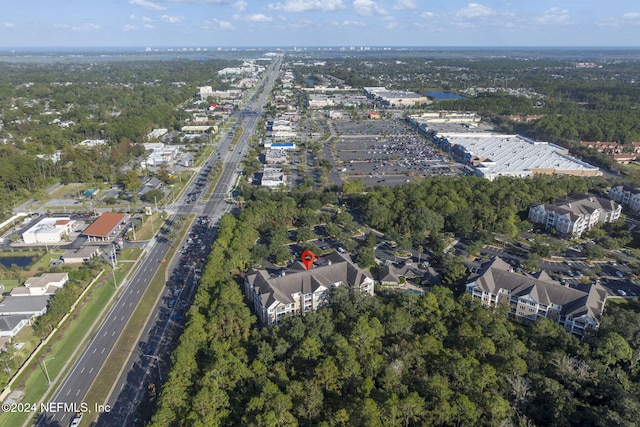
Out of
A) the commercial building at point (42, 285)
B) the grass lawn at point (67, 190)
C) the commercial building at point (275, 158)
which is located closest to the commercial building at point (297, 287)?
the commercial building at point (42, 285)

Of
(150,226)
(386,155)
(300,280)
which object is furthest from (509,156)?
(150,226)

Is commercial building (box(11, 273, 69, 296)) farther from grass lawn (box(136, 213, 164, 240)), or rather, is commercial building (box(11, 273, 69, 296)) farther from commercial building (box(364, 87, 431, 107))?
commercial building (box(364, 87, 431, 107))

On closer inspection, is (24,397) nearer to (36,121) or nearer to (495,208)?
(495,208)

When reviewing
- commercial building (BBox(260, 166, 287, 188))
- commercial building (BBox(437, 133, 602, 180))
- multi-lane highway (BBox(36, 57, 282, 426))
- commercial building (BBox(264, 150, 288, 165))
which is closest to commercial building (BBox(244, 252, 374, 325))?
multi-lane highway (BBox(36, 57, 282, 426))

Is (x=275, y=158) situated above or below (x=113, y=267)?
above

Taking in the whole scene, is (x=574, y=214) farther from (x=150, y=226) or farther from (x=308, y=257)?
(x=150, y=226)

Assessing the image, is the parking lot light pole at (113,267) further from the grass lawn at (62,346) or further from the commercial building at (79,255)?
the commercial building at (79,255)

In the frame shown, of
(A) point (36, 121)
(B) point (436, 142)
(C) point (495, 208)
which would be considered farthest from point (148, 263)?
(A) point (36, 121)
